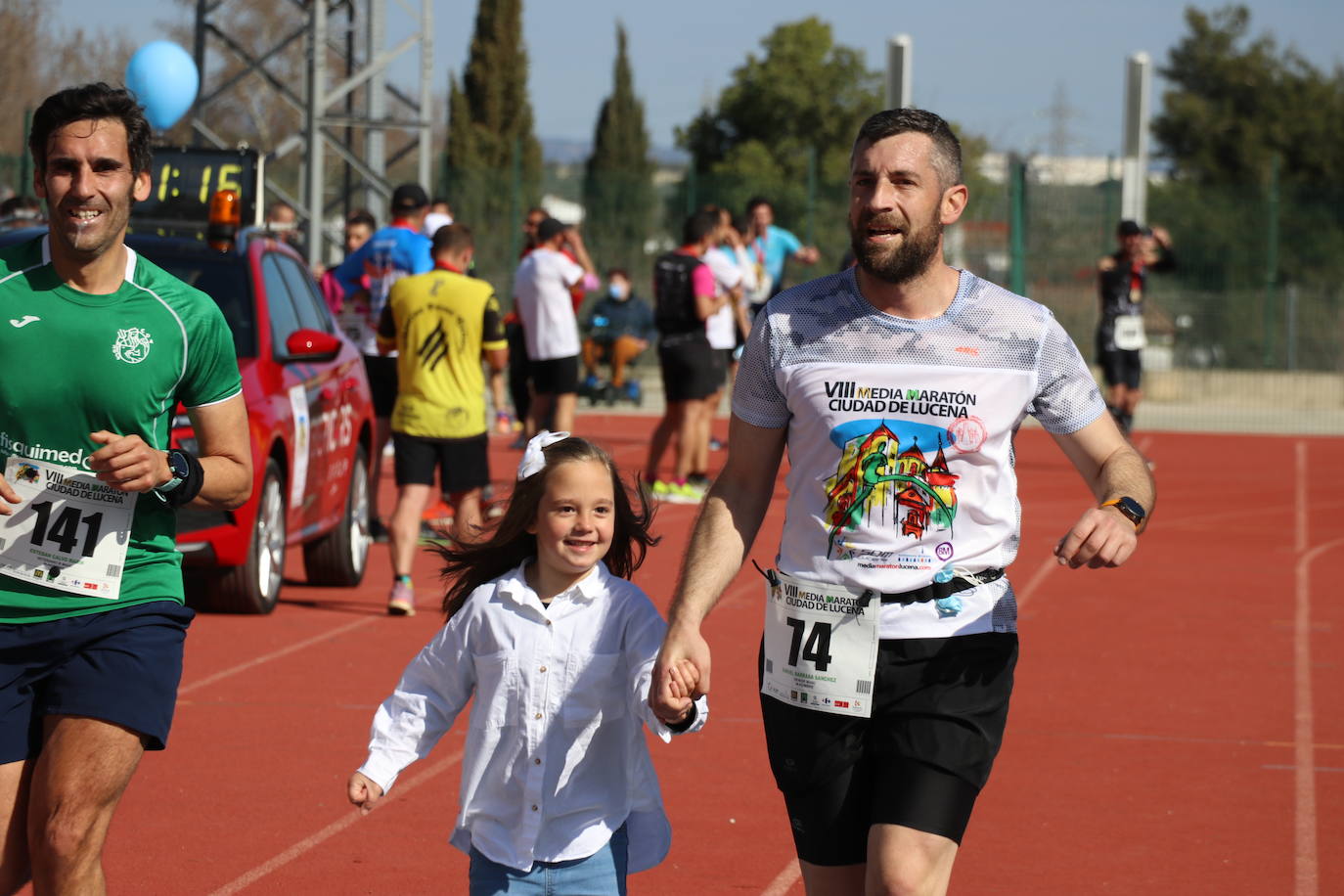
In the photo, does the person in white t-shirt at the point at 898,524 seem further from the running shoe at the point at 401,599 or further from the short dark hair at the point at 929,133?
the running shoe at the point at 401,599

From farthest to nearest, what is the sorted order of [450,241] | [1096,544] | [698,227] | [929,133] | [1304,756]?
[698,227]
[450,241]
[1304,756]
[929,133]
[1096,544]

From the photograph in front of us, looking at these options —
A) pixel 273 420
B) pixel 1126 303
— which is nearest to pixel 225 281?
pixel 273 420

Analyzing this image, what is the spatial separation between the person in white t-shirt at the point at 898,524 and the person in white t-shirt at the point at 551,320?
32.5 feet

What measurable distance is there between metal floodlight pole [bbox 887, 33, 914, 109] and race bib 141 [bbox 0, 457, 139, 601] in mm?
15387

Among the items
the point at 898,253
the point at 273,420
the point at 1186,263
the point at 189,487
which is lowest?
the point at 273,420

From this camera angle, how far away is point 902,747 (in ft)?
12.8

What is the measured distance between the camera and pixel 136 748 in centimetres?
407

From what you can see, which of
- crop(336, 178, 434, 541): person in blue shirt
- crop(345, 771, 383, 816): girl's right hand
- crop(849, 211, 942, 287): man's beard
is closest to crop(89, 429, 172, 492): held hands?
crop(345, 771, 383, 816): girl's right hand

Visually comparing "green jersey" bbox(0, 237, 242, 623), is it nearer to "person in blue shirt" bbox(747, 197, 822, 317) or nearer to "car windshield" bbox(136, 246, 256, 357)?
"car windshield" bbox(136, 246, 256, 357)

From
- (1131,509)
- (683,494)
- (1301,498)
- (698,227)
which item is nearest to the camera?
(1131,509)

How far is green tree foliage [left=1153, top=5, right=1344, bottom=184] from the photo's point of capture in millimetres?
46625

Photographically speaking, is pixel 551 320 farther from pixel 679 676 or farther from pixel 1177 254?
pixel 1177 254

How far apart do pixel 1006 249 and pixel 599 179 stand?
6249 mm

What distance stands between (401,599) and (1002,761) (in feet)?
A: 12.5
